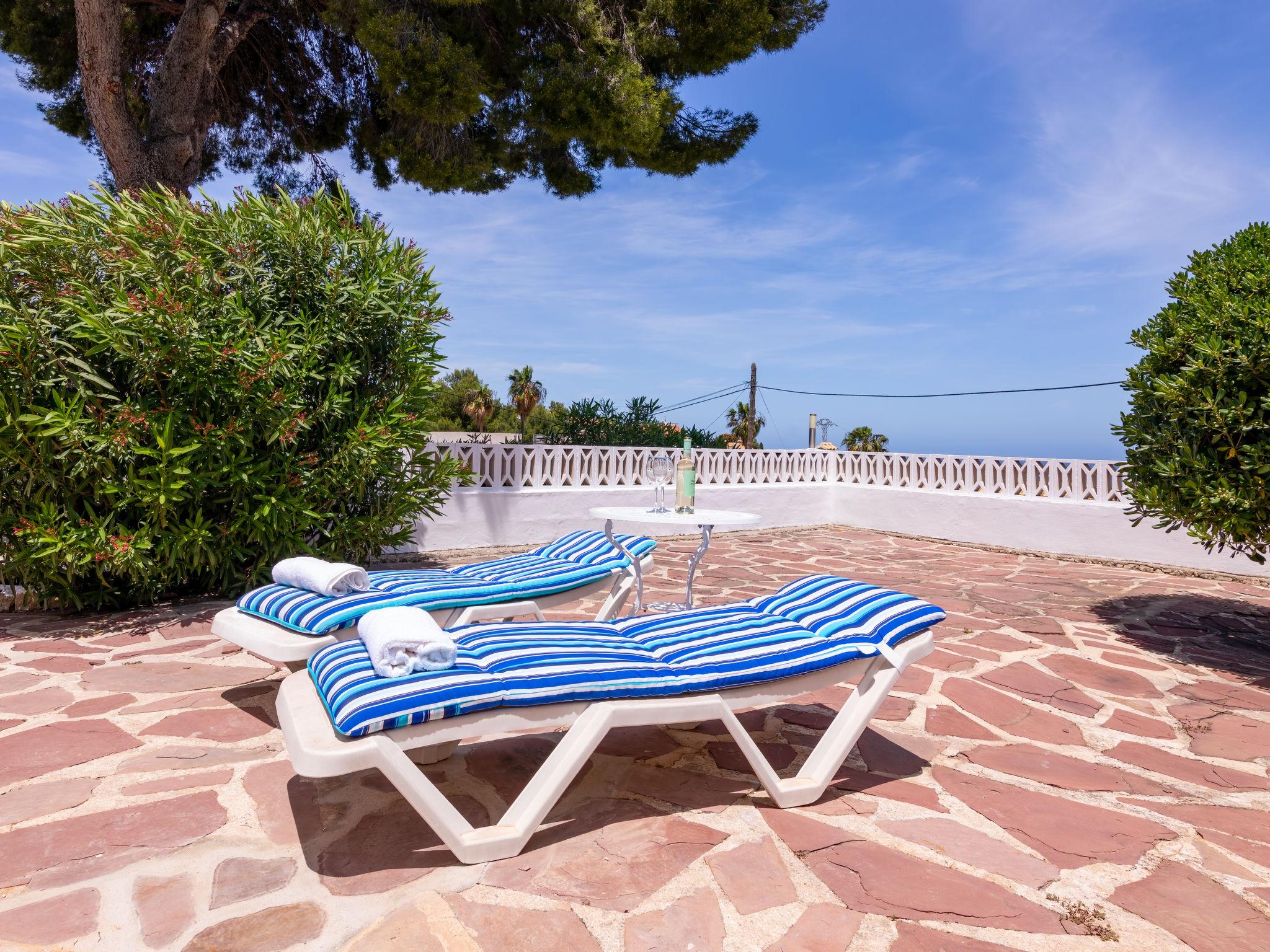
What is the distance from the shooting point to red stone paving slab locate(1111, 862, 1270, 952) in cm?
180

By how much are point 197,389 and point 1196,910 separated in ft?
18.9

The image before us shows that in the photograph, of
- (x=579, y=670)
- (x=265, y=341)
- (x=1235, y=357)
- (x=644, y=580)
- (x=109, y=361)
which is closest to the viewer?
(x=579, y=670)

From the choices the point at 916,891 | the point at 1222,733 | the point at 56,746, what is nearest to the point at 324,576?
the point at 56,746

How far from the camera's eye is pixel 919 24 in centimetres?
1002

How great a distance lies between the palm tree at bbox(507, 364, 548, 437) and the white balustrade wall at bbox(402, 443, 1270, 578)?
26705mm

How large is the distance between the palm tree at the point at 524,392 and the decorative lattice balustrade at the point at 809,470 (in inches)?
1038

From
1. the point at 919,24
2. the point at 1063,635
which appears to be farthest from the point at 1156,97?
the point at 1063,635

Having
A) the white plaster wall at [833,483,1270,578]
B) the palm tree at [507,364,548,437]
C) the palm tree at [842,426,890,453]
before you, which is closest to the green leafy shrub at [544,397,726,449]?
the white plaster wall at [833,483,1270,578]

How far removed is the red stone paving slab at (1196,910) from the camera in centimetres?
180

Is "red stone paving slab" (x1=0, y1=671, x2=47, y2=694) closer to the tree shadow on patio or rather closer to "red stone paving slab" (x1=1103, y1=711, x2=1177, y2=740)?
"red stone paving slab" (x1=1103, y1=711, x2=1177, y2=740)

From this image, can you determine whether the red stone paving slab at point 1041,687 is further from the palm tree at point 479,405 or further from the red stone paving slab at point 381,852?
the palm tree at point 479,405

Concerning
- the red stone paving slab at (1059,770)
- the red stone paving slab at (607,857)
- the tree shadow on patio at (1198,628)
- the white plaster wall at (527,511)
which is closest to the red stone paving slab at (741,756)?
the red stone paving slab at (607,857)

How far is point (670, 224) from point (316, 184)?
29.3 feet

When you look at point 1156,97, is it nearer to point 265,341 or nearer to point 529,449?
point 529,449
